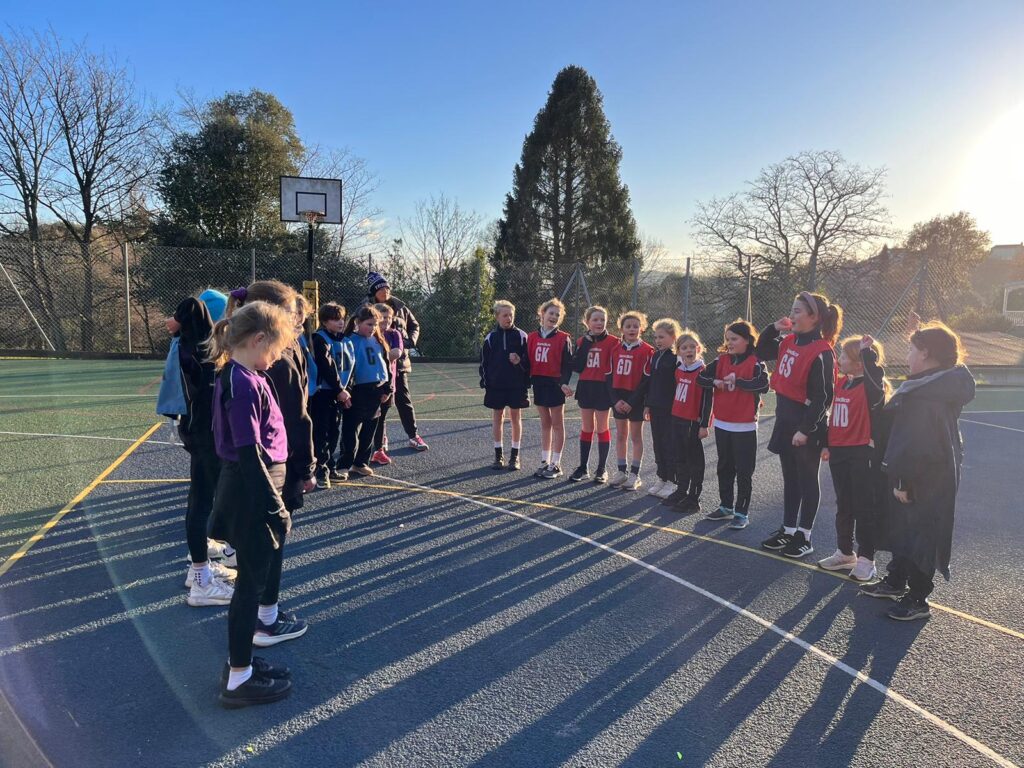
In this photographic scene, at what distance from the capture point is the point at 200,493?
12.7 ft

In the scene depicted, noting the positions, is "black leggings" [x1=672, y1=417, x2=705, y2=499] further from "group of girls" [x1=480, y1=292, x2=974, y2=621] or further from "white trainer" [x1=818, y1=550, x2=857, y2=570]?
"white trainer" [x1=818, y1=550, x2=857, y2=570]

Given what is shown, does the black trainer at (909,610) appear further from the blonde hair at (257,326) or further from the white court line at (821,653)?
the blonde hair at (257,326)

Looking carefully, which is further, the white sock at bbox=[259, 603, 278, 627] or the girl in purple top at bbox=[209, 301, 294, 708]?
the white sock at bbox=[259, 603, 278, 627]

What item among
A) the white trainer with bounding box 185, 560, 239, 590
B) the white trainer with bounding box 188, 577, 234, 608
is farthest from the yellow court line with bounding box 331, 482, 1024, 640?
the white trainer with bounding box 188, 577, 234, 608

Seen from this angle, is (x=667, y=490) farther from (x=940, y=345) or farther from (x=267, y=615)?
(x=267, y=615)

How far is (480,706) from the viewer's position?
2.97m

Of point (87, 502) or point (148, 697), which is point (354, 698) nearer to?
point (148, 697)

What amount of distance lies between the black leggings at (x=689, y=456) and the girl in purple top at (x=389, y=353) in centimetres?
321

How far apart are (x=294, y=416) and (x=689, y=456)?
395 cm

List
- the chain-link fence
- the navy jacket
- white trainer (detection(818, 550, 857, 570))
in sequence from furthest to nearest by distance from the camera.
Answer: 1. the chain-link fence
2. the navy jacket
3. white trainer (detection(818, 550, 857, 570))

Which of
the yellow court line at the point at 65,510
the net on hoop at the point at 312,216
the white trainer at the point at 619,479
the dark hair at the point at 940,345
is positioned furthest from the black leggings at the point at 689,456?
the net on hoop at the point at 312,216

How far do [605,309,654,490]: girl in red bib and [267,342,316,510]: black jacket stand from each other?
3.83 metres

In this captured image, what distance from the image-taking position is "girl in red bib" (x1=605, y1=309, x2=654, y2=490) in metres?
6.52

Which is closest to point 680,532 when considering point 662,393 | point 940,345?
point 662,393
